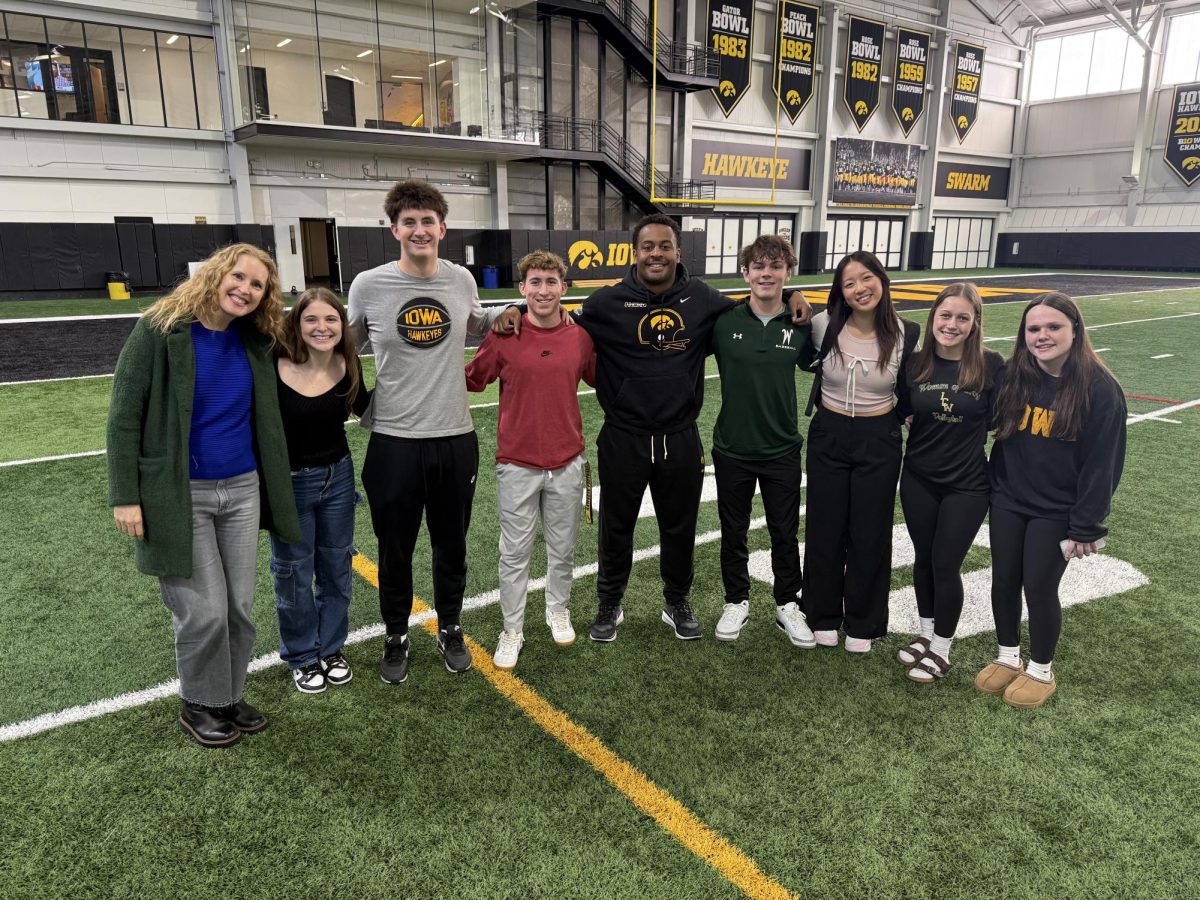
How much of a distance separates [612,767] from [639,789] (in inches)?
6.9

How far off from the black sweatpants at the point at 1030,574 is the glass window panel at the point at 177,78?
25300 mm

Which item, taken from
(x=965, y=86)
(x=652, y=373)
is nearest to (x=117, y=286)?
(x=652, y=373)

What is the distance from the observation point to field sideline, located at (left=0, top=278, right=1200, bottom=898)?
2.87m

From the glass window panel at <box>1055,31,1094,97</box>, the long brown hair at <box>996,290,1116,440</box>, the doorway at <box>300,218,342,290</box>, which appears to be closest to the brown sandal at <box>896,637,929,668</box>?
the long brown hair at <box>996,290,1116,440</box>

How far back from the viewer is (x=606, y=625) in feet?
15.0

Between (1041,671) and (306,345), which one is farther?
(1041,671)

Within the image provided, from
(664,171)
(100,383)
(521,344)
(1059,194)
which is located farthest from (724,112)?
(521,344)

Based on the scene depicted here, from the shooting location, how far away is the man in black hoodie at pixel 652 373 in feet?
13.9

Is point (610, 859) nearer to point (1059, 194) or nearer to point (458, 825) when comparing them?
point (458, 825)

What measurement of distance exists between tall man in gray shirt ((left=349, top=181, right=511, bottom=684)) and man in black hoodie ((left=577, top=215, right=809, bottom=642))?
2.40 ft

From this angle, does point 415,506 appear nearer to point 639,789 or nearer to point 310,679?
point 310,679

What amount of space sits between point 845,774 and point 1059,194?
50.9 metres

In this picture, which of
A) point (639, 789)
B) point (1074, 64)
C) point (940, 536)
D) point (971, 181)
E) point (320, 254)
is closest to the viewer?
point (639, 789)

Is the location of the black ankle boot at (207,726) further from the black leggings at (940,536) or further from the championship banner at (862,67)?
the championship banner at (862,67)
